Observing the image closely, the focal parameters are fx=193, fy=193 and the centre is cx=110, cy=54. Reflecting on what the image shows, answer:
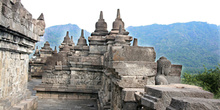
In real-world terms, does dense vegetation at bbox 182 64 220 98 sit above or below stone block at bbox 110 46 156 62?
below

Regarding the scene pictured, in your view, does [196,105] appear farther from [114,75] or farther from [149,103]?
[114,75]

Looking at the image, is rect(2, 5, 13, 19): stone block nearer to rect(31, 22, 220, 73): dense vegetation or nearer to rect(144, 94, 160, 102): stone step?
rect(144, 94, 160, 102): stone step

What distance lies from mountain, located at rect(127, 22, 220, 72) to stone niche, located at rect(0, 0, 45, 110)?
57015mm

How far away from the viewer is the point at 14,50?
4.96 m

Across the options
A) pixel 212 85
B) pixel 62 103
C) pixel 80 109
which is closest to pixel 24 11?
pixel 80 109

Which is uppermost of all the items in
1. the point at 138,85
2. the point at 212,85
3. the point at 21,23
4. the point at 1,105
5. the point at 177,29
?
the point at 177,29

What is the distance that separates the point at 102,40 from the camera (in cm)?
1206

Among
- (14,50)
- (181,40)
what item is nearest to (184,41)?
(181,40)

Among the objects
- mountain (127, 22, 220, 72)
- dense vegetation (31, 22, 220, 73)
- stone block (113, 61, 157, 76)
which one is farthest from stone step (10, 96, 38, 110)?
dense vegetation (31, 22, 220, 73)

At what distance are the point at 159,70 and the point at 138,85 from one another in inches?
21.3

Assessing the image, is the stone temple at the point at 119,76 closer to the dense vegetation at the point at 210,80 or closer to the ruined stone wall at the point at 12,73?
the ruined stone wall at the point at 12,73

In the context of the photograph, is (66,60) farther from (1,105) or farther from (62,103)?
(1,105)

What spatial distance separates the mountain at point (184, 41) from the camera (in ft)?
215

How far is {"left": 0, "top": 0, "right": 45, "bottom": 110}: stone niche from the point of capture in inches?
163
